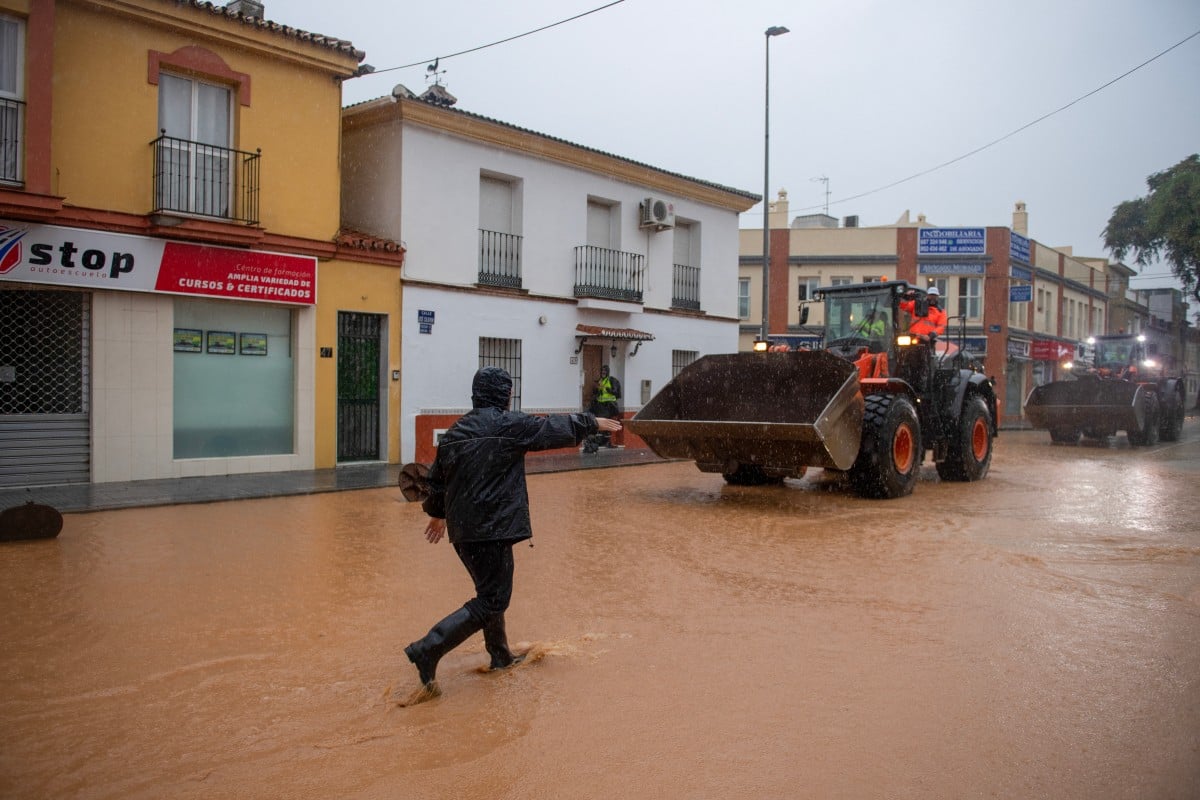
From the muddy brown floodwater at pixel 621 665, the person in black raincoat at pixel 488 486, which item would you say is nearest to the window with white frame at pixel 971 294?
the muddy brown floodwater at pixel 621 665

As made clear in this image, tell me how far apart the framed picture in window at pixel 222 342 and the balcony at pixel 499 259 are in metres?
4.51

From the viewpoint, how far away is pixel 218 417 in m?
13.0

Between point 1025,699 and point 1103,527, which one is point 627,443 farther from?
point 1025,699

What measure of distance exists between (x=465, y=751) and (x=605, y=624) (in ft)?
6.48

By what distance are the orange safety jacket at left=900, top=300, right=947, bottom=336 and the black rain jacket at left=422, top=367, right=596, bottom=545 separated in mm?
9551

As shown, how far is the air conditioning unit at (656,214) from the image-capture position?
62.2ft

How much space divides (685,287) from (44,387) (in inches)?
507

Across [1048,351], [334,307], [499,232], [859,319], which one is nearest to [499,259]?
[499,232]

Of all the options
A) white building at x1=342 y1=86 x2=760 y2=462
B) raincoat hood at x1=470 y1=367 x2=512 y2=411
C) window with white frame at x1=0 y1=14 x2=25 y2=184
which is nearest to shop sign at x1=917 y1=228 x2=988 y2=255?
white building at x1=342 y1=86 x2=760 y2=462

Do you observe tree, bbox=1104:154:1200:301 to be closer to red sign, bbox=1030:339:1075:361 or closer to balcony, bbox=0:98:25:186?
red sign, bbox=1030:339:1075:361

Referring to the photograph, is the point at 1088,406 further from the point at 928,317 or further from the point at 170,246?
the point at 170,246

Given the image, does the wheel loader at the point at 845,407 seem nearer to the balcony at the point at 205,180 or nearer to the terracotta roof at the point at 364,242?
the terracotta roof at the point at 364,242

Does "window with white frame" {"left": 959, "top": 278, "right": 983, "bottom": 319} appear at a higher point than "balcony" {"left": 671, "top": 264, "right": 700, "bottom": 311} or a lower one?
higher

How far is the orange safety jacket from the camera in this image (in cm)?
1302
